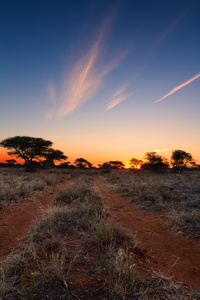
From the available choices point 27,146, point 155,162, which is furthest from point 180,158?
point 27,146

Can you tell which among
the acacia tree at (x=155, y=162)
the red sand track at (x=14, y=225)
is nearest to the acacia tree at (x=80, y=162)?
the acacia tree at (x=155, y=162)

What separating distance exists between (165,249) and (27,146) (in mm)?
35057

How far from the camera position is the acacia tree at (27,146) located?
33.3 m

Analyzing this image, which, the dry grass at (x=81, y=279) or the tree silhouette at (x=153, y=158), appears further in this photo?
the tree silhouette at (x=153, y=158)

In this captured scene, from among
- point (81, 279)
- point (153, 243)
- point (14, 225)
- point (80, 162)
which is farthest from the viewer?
point (80, 162)

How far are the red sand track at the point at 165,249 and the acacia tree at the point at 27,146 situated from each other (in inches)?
1278

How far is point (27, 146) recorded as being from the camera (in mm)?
34250

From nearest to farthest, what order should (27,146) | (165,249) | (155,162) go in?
(165,249), (27,146), (155,162)

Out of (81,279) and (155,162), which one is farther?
(155,162)

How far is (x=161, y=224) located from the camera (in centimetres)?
530

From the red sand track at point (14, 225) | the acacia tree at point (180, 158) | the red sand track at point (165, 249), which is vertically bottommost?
the red sand track at point (165, 249)

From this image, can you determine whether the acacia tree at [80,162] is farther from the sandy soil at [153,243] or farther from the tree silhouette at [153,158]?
the sandy soil at [153,243]

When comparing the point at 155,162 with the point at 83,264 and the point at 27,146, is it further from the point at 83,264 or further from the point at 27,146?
the point at 83,264

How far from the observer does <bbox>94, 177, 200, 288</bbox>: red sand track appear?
270 centimetres
